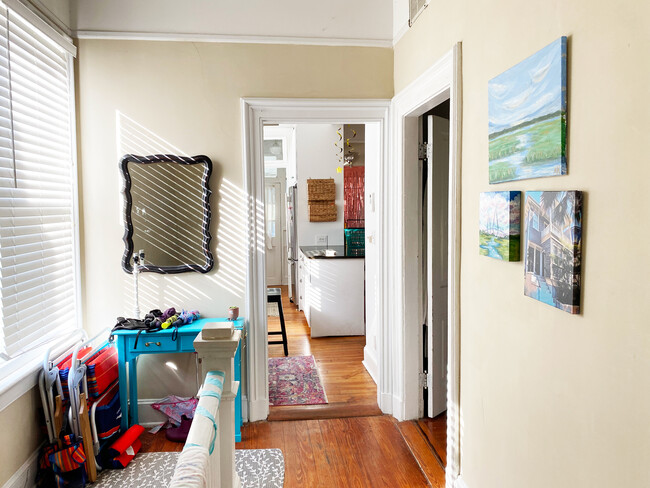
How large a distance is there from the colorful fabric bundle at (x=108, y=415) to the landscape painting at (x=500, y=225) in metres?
2.23

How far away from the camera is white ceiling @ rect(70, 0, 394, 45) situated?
9.62 ft

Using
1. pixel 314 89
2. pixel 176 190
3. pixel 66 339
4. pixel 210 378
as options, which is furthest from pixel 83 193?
pixel 210 378

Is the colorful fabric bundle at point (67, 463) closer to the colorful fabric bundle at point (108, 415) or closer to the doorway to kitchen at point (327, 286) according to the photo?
the colorful fabric bundle at point (108, 415)

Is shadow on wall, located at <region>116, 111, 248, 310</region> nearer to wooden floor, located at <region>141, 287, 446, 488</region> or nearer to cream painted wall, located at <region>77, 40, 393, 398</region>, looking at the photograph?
cream painted wall, located at <region>77, 40, 393, 398</region>

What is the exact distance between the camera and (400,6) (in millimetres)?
2980

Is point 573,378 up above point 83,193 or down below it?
below

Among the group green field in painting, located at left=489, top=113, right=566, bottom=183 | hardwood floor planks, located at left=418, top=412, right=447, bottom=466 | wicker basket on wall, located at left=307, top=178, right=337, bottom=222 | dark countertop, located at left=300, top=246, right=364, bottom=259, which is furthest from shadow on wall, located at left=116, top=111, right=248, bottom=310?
wicker basket on wall, located at left=307, top=178, right=337, bottom=222

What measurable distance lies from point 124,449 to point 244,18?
108 inches

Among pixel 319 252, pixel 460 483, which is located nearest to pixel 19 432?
pixel 460 483

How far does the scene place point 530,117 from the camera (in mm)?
1468

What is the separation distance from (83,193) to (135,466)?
169 centimetres

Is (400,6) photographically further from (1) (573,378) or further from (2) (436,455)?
(2) (436,455)

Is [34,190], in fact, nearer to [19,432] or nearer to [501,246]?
[19,432]

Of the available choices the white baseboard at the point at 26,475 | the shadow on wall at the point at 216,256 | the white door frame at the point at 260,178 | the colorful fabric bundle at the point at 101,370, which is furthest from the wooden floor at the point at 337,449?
the shadow on wall at the point at 216,256
